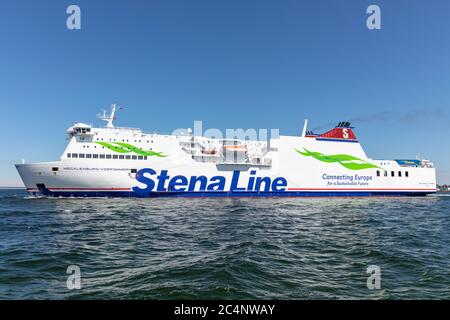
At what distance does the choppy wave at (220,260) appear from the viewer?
533 centimetres

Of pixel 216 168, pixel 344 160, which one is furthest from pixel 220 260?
pixel 344 160

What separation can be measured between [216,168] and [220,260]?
22.8 m

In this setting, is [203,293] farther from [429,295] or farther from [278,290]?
[429,295]

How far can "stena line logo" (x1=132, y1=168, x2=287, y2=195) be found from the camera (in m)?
27.5

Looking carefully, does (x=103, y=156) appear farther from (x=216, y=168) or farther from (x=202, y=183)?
(x=216, y=168)

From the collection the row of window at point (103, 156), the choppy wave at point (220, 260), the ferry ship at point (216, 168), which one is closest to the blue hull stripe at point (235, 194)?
the ferry ship at point (216, 168)

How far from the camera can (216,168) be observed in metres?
29.8

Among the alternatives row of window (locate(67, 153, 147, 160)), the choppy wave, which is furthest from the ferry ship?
the choppy wave

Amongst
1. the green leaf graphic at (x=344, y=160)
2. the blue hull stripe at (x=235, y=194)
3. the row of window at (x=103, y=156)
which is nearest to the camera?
the blue hull stripe at (x=235, y=194)

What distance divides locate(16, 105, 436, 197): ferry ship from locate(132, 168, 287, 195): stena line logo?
10 cm

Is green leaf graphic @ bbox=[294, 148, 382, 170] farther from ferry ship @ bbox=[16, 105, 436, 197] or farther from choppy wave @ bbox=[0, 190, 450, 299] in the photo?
choppy wave @ bbox=[0, 190, 450, 299]

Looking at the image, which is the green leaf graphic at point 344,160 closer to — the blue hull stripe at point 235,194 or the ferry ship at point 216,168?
the ferry ship at point 216,168

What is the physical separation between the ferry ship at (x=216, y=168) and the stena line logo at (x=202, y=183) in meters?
0.10
